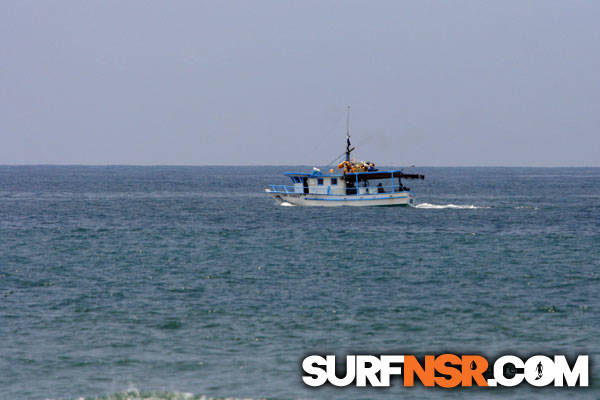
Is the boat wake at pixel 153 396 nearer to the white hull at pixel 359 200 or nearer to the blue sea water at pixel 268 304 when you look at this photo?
the blue sea water at pixel 268 304

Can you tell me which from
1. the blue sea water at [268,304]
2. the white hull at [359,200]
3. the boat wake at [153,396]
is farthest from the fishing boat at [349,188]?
the boat wake at [153,396]

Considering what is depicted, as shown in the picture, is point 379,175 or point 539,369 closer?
point 539,369

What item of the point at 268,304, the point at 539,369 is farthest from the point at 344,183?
the point at 539,369

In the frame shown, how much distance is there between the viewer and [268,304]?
2892 centimetres

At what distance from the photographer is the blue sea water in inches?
768

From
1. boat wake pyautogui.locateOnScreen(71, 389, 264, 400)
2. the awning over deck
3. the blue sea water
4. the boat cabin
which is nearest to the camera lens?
boat wake pyautogui.locateOnScreen(71, 389, 264, 400)

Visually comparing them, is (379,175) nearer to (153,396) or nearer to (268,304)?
(268,304)

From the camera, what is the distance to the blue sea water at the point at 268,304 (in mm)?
19516

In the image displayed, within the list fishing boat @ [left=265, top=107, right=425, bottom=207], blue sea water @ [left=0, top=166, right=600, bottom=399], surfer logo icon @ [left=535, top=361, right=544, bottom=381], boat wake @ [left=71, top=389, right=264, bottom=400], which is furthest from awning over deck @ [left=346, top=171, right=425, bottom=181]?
boat wake @ [left=71, top=389, right=264, bottom=400]

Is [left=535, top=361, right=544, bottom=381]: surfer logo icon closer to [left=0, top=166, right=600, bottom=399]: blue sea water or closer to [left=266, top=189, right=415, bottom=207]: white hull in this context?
[left=0, top=166, right=600, bottom=399]: blue sea water

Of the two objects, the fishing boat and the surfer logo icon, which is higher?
the fishing boat

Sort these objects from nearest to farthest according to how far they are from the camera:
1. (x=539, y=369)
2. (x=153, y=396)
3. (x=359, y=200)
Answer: (x=153, y=396) < (x=539, y=369) < (x=359, y=200)

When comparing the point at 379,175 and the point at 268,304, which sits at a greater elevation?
the point at 379,175

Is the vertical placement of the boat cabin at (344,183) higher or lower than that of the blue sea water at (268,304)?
higher
